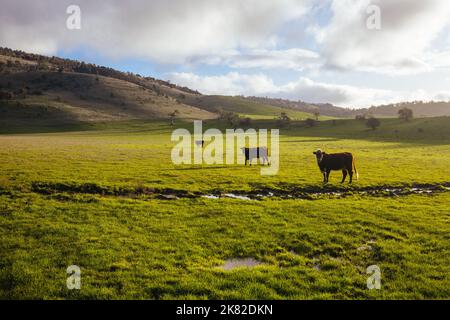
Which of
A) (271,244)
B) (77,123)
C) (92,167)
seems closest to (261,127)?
(77,123)

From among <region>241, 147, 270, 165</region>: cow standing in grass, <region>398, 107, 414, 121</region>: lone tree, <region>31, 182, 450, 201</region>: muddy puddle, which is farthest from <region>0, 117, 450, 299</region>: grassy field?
<region>398, 107, 414, 121</region>: lone tree

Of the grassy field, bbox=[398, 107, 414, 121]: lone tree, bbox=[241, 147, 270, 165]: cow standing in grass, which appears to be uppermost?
bbox=[398, 107, 414, 121]: lone tree

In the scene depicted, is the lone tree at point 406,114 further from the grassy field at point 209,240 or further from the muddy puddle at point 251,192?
the muddy puddle at point 251,192

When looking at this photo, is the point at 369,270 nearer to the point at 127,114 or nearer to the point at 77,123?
the point at 77,123

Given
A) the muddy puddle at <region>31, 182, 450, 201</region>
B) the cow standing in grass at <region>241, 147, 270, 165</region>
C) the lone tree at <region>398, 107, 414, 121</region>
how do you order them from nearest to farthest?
1. the muddy puddle at <region>31, 182, 450, 201</region>
2. the cow standing in grass at <region>241, 147, 270, 165</region>
3. the lone tree at <region>398, 107, 414, 121</region>

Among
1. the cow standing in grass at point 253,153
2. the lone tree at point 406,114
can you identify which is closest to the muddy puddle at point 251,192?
the cow standing in grass at point 253,153

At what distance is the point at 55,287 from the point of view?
9.91 metres

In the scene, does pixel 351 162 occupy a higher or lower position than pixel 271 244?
higher

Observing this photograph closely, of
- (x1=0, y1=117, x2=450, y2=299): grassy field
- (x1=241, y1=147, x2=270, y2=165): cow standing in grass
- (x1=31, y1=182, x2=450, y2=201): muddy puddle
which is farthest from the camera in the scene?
(x1=241, y1=147, x2=270, y2=165): cow standing in grass

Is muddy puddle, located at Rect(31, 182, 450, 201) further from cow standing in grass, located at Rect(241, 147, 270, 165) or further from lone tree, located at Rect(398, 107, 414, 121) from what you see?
lone tree, located at Rect(398, 107, 414, 121)

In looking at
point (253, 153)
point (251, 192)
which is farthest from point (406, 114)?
point (251, 192)

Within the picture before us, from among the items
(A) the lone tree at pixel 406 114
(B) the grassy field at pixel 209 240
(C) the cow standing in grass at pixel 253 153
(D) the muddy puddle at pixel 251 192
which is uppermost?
(A) the lone tree at pixel 406 114
